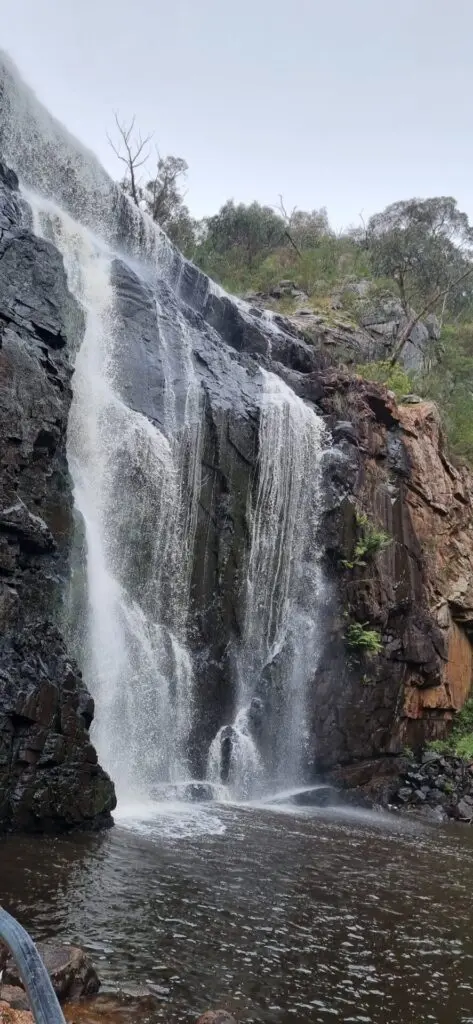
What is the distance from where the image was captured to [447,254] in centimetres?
3791

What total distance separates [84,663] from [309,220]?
142ft

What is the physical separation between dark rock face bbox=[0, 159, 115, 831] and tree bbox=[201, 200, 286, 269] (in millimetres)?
32715

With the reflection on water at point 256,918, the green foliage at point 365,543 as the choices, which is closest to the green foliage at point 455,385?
the green foliage at point 365,543

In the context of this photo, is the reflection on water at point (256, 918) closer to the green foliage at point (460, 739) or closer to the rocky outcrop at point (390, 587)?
the rocky outcrop at point (390, 587)

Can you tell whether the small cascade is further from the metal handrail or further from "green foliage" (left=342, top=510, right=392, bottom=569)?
the metal handrail

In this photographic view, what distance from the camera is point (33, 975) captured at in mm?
2377

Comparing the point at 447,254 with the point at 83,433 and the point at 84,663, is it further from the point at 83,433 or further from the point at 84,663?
the point at 84,663

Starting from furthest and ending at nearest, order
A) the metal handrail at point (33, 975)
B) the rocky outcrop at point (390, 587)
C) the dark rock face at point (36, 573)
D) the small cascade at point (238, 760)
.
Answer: the rocky outcrop at point (390, 587) < the small cascade at point (238, 760) < the dark rock face at point (36, 573) < the metal handrail at point (33, 975)

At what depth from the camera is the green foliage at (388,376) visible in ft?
91.8

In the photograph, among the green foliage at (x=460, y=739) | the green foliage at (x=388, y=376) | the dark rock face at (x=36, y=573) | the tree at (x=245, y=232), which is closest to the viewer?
the dark rock face at (x=36, y=573)

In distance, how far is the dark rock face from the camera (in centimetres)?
996

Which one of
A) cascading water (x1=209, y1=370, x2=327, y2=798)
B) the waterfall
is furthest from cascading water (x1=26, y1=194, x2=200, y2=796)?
cascading water (x1=209, y1=370, x2=327, y2=798)

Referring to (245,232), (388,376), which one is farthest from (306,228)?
(388,376)

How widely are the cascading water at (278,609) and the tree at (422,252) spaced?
1282 cm
